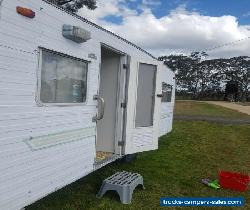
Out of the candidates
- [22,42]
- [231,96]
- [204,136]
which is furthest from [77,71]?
[231,96]

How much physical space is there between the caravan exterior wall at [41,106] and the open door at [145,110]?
176 cm

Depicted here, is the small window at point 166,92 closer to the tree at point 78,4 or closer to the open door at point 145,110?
the open door at point 145,110

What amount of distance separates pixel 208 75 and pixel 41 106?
242 feet

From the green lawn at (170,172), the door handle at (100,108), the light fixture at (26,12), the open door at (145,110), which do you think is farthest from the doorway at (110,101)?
the light fixture at (26,12)

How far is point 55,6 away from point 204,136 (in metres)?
12.6

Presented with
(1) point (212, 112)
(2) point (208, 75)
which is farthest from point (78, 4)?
(2) point (208, 75)

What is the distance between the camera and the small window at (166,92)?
1398 centimetres

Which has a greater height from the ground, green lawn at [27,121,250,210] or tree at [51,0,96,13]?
tree at [51,0,96,13]

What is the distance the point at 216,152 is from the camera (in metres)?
12.6

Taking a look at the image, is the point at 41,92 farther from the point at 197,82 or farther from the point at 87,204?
the point at 197,82

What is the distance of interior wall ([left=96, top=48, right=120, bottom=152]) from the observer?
27.8ft

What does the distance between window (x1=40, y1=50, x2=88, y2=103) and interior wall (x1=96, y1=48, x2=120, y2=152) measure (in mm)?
2098

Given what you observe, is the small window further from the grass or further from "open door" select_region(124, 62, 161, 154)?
the grass

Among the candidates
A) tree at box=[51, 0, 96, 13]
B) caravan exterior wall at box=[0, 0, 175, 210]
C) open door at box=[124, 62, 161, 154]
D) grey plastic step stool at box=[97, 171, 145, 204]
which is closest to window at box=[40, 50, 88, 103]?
caravan exterior wall at box=[0, 0, 175, 210]
